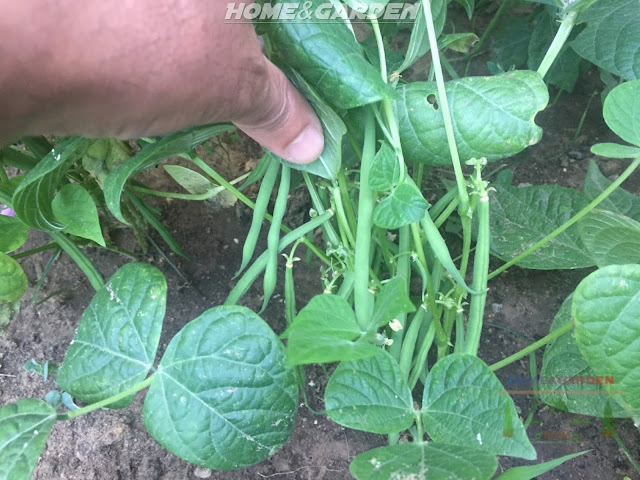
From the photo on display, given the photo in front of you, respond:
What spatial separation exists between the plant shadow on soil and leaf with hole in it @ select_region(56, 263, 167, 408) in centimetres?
24

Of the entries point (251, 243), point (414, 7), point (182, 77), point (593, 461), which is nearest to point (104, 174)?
point (251, 243)

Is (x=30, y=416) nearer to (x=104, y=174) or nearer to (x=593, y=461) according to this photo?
(x=104, y=174)

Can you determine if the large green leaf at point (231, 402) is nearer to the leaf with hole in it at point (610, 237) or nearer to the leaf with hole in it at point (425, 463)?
the leaf with hole in it at point (425, 463)

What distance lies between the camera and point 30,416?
622mm

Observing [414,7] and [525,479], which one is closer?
[525,479]

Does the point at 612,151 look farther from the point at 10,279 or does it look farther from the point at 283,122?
the point at 10,279

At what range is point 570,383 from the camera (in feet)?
2.26

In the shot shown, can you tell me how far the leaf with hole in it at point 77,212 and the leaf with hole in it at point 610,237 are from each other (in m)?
0.68

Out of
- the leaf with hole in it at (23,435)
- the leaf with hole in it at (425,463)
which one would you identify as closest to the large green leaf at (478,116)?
the leaf with hole in it at (425,463)

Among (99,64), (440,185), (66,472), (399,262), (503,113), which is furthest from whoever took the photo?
(440,185)

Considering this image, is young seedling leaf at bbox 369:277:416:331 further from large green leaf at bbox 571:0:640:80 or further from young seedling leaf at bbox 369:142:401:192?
large green leaf at bbox 571:0:640:80

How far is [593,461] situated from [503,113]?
0.60 metres

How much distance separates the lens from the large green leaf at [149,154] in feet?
2.03

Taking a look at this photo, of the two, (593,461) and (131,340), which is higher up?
(131,340)
